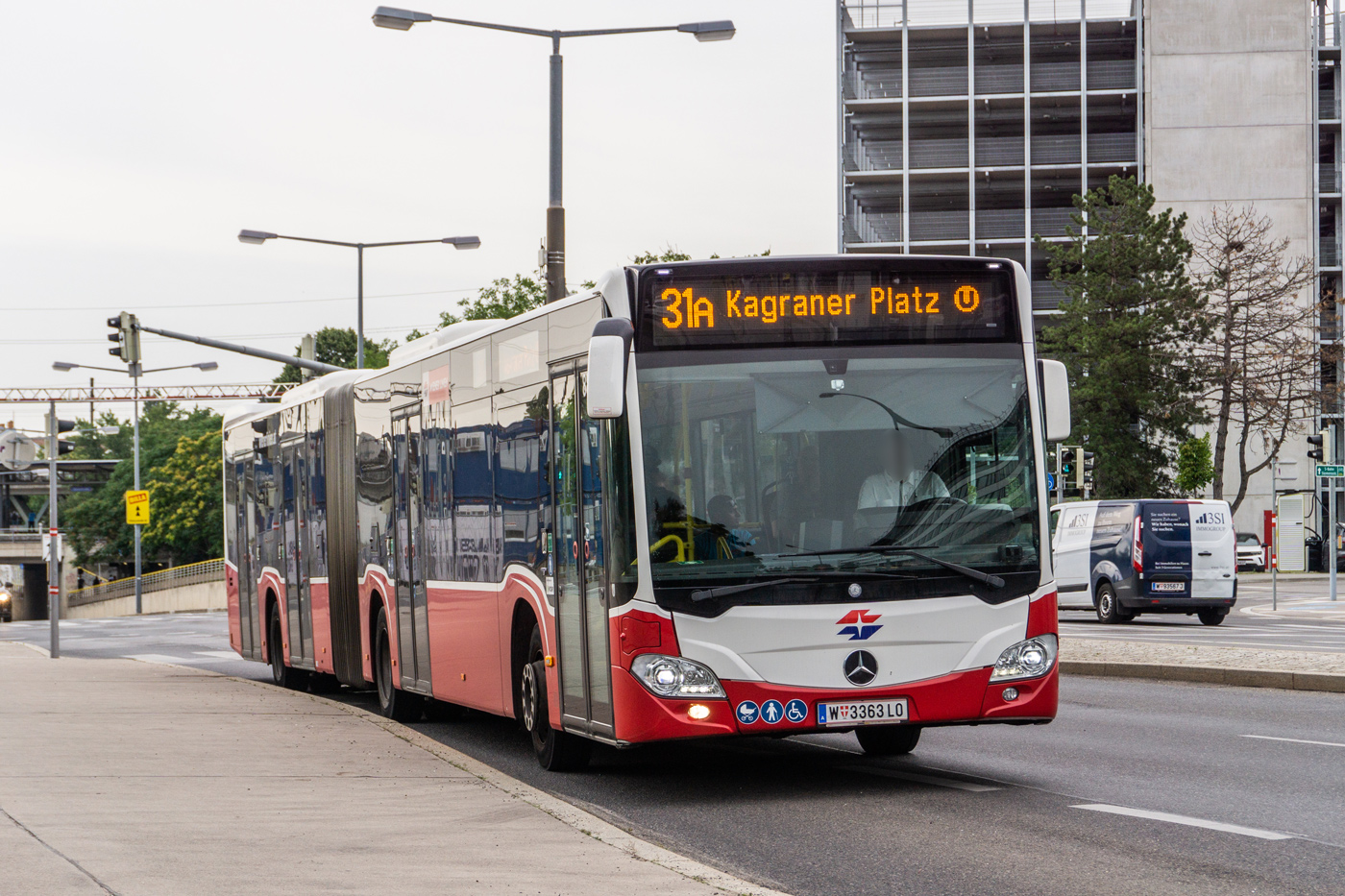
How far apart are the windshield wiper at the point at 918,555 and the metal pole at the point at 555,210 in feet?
34.4

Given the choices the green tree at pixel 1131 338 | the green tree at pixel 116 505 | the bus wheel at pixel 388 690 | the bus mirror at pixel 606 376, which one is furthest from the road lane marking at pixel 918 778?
the green tree at pixel 116 505

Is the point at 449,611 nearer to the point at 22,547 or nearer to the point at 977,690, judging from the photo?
the point at 977,690

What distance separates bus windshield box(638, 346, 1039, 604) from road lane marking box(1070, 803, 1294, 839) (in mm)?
1330

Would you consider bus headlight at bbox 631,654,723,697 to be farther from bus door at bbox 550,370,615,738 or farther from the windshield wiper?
the windshield wiper

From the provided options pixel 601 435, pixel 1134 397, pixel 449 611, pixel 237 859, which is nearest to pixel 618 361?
pixel 601 435

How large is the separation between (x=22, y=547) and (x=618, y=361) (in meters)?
111

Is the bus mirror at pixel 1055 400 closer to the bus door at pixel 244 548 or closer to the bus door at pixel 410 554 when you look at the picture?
the bus door at pixel 410 554

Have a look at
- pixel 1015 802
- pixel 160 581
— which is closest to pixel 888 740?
pixel 1015 802

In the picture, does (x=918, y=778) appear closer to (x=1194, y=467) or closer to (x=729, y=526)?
(x=729, y=526)

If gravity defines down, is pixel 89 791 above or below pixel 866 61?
below

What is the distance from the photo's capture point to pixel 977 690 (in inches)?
391

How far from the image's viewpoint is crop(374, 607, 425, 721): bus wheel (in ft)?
50.8

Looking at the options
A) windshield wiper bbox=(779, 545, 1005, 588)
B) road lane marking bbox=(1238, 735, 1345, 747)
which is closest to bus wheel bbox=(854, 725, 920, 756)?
windshield wiper bbox=(779, 545, 1005, 588)

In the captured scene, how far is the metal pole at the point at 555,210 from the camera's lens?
20672 mm
